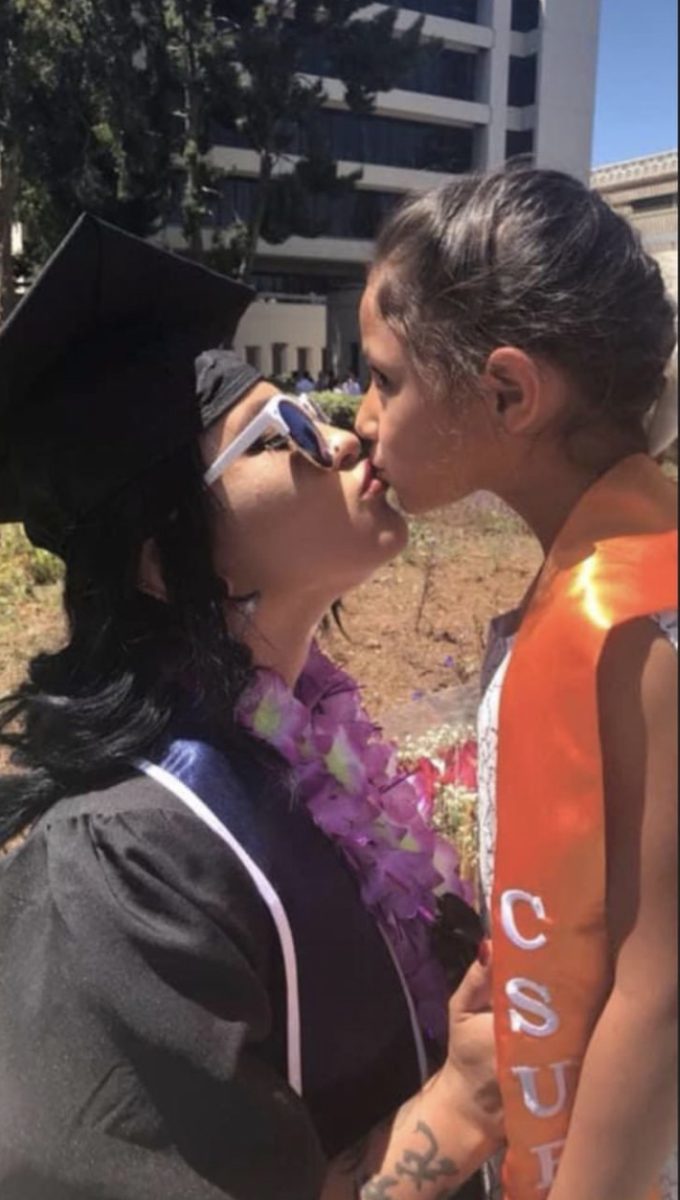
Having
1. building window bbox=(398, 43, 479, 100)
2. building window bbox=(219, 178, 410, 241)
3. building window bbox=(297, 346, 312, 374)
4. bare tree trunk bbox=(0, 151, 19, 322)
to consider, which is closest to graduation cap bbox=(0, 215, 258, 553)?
building window bbox=(398, 43, 479, 100)

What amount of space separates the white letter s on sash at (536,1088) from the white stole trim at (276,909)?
1.25 feet

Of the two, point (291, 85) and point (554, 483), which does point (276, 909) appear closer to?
point (554, 483)

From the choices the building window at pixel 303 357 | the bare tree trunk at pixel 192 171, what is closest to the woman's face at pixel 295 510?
the bare tree trunk at pixel 192 171

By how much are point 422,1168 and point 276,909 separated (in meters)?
0.34

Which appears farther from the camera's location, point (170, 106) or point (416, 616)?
point (170, 106)

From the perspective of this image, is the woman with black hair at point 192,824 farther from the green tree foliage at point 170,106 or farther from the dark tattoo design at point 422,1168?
the green tree foliage at point 170,106

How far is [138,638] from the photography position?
1523 millimetres

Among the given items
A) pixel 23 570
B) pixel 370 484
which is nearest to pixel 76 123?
pixel 23 570

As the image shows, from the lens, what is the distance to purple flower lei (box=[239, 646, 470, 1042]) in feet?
5.02

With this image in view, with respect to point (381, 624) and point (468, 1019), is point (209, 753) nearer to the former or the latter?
point (468, 1019)

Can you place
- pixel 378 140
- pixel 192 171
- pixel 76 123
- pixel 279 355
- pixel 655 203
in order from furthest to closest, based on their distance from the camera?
1. pixel 279 355
2. pixel 378 140
3. pixel 192 171
4. pixel 76 123
5. pixel 655 203

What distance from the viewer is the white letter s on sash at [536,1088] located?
0.99m

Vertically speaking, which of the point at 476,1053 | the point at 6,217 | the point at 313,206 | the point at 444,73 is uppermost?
the point at 313,206

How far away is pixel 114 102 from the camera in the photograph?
20.9 m
